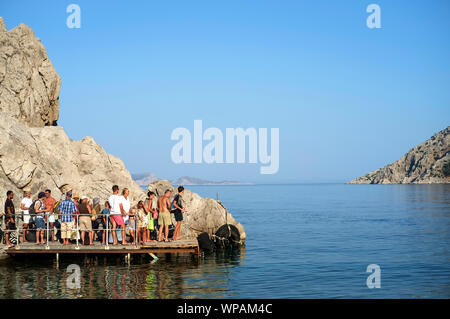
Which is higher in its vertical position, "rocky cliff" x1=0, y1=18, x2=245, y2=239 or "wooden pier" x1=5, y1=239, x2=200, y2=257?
"rocky cliff" x1=0, y1=18, x2=245, y2=239

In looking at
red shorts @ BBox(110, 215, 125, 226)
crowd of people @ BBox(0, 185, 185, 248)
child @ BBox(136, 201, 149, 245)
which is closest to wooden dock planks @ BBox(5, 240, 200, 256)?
crowd of people @ BBox(0, 185, 185, 248)

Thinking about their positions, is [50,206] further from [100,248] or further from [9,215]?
[100,248]

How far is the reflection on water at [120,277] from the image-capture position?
20484 millimetres

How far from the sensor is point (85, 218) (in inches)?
1104

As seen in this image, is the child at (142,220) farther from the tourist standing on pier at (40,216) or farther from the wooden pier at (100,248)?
the tourist standing on pier at (40,216)

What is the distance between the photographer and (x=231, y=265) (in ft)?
95.5

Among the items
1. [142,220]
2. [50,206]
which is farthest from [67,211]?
[142,220]

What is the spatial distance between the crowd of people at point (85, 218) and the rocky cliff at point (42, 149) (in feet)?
11.4

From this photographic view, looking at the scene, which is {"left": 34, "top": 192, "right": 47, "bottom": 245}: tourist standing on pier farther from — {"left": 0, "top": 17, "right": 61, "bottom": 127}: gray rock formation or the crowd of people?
{"left": 0, "top": 17, "right": 61, "bottom": 127}: gray rock formation

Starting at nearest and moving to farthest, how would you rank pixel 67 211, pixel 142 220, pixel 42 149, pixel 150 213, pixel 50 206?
pixel 67 211 < pixel 50 206 < pixel 142 220 < pixel 150 213 < pixel 42 149

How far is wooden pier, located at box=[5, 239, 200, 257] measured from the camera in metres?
25.1

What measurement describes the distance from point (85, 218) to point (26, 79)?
942 inches

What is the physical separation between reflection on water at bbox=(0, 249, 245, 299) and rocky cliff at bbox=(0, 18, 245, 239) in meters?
2.96
